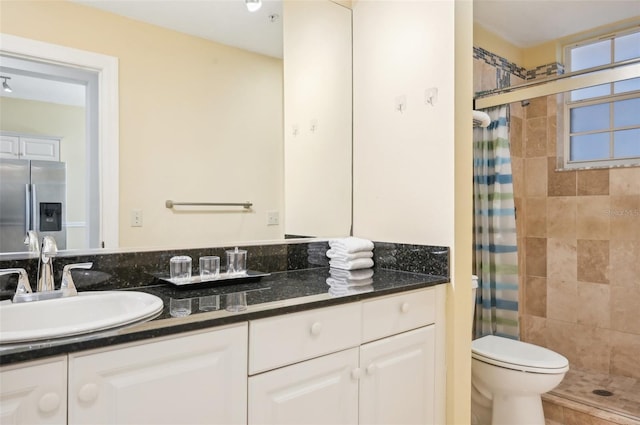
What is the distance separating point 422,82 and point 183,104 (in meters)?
0.98

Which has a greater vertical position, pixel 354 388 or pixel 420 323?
pixel 420 323

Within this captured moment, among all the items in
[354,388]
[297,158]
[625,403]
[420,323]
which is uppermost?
[297,158]

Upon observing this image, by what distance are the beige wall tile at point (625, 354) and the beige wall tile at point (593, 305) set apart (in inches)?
4.1

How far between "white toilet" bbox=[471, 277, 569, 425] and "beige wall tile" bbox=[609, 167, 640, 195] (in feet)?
4.30

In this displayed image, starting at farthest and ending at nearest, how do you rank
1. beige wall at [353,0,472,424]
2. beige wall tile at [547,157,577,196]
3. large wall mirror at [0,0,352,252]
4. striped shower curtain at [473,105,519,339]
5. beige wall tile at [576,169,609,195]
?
beige wall tile at [547,157,577,196] < beige wall tile at [576,169,609,195] < striped shower curtain at [473,105,519,339] < beige wall at [353,0,472,424] < large wall mirror at [0,0,352,252]

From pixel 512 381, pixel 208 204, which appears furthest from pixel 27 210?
pixel 512 381

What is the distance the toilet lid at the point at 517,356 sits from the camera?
77.2 inches

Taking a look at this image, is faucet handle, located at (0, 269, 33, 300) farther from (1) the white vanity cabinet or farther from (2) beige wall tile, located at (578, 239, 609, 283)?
(2) beige wall tile, located at (578, 239, 609, 283)

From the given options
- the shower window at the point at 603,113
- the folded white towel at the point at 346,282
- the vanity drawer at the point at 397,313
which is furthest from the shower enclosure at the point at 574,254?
the folded white towel at the point at 346,282

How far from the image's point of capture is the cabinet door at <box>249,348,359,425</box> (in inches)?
47.5

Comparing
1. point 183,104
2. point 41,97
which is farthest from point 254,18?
point 41,97

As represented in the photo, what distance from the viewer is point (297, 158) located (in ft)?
6.79

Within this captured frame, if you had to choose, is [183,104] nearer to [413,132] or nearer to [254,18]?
[254,18]

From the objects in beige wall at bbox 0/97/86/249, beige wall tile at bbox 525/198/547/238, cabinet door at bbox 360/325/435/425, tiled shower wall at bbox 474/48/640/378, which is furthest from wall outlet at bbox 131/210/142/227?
beige wall tile at bbox 525/198/547/238
